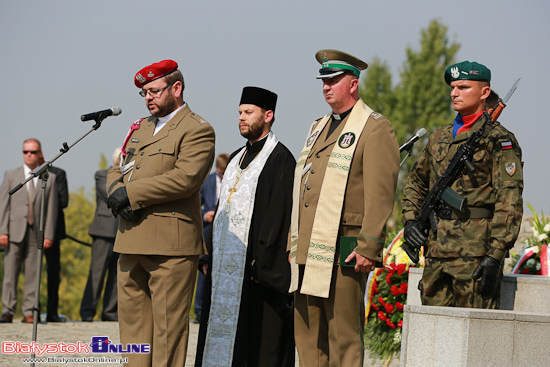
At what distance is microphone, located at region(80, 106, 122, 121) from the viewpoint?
21.5 ft

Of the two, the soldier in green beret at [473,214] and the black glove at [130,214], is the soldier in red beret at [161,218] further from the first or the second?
the soldier in green beret at [473,214]

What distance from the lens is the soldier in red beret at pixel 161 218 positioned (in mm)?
5852

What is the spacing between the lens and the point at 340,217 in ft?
17.5

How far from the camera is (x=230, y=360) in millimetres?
6344

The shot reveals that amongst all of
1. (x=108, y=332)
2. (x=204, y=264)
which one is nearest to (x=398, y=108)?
(x=108, y=332)

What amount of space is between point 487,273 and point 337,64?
5.60 ft

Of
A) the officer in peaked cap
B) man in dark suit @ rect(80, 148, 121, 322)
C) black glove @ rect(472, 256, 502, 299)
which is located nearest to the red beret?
the officer in peaked cap

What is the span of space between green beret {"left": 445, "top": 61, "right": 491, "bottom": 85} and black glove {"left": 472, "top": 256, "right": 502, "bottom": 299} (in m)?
1.24

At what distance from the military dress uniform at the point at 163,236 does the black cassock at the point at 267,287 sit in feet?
1.60

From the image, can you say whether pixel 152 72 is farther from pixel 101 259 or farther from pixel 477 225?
pixel 101 259

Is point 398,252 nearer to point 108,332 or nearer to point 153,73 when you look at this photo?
point 153,73

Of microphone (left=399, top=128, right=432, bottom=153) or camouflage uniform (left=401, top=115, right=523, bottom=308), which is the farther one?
microphone (left=399, top=128, right=432, bottom=153)

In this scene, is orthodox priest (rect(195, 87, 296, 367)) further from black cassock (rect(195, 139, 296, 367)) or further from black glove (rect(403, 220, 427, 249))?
black glove (rect(403, 220, 427, 249))

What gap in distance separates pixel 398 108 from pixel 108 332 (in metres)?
40.3
